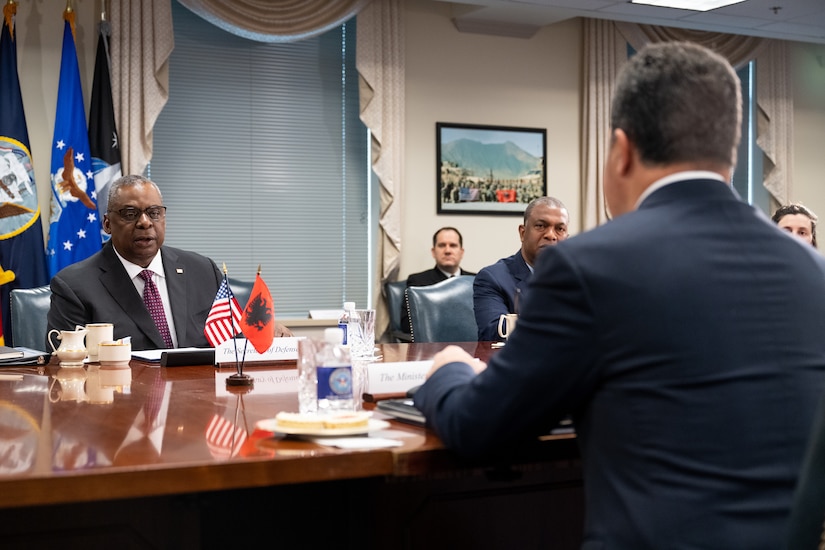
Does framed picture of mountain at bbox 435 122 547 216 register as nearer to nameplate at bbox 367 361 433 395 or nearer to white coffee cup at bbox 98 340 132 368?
white coffee cup at bbox 98 340 132 368

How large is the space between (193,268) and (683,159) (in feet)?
8.77

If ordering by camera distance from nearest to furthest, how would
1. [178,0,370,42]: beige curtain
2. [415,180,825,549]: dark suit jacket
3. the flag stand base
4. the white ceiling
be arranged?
[415,180,825,549]: dark suit jacket
the flag stand base
[178,0,370,42]: beige curtain
the white ceiling

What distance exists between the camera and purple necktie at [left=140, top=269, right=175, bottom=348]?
342 cm

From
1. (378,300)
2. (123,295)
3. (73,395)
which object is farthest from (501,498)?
(378,300)

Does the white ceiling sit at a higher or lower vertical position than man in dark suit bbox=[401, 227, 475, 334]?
higher

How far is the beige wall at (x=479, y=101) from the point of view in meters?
7.04

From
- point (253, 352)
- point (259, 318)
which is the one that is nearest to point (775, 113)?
point (253, 352)

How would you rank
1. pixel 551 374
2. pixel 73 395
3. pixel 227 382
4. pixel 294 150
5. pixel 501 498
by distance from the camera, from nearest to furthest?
pixel 551 374, pixel 501 498, pixel 73 395, pixel 227 382, pixel 294 150

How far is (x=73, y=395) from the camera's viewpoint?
2078 mm

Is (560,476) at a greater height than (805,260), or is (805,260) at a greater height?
(805,260)

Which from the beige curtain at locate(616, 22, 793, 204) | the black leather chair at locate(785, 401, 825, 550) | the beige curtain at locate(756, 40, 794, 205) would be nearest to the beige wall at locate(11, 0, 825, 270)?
the beige curtain at locate(616, 22, 793, 204)

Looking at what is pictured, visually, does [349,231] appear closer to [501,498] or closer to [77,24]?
[77,24]

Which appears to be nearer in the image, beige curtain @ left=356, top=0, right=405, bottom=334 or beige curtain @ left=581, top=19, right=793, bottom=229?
beige curtain @ left=356, top=0, right=405, bottom=334

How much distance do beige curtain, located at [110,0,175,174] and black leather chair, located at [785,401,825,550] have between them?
17.9 feet
